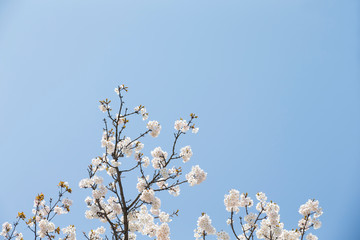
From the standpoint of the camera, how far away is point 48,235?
739cm

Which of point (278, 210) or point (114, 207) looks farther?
point (278, 210)

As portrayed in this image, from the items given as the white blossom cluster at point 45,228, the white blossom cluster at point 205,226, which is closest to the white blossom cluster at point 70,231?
the white blossom cluster at point 45,228

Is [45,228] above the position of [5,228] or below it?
below

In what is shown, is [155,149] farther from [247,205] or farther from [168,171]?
[247,205]

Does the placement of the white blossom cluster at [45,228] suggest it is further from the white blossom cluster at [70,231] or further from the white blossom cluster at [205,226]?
the white blossom cluster at [205,226]

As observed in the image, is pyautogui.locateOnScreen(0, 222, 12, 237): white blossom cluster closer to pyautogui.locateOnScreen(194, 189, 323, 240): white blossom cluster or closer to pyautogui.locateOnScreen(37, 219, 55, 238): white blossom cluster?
pyautogui.locateOnScreen(37, 219, 55, 238): white blossom cluster

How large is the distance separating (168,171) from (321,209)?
18.0 feet

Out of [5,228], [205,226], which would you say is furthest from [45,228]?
[205,226]

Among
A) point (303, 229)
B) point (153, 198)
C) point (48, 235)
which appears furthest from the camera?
point (303, 229)

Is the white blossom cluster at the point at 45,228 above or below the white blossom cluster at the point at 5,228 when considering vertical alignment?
below

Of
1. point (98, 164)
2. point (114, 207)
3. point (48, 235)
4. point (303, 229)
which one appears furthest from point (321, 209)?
point (48, 235)

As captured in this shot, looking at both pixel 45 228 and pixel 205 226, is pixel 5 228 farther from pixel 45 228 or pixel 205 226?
pixel 205 226

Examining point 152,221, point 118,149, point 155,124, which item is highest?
point 155,124

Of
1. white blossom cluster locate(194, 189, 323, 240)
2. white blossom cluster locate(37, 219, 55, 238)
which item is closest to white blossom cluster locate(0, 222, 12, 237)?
white blossom cluster locate(37, 219, 55, 238)
